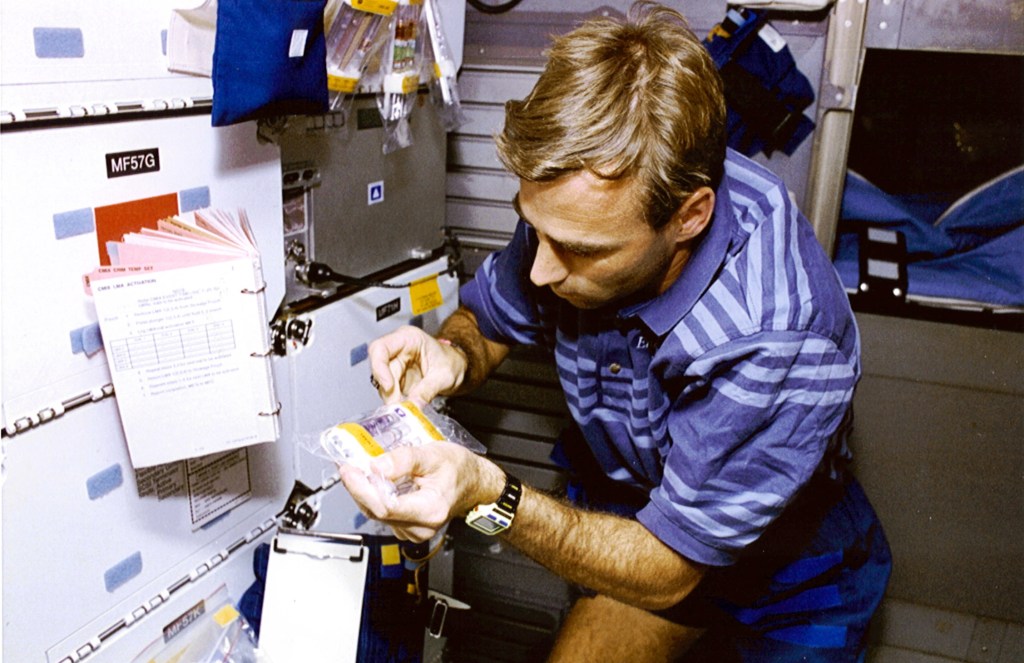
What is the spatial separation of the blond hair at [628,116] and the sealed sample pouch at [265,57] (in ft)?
1.45

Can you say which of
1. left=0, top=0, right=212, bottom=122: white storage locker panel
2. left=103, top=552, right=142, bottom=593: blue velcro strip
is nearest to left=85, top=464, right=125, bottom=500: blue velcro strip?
left=103, top=552, right=142, bottom=593: blue velcro strip

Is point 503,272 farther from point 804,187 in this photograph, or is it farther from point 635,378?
point 804,187

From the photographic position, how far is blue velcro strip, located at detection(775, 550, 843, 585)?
2.20 m

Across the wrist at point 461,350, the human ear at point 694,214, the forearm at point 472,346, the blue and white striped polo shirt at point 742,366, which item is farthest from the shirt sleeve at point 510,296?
the human ear at point 694,214

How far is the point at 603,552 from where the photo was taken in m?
1.82

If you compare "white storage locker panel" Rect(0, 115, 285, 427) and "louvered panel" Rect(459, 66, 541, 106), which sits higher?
"louvered panel" Rect(459, 66, 541, 106)

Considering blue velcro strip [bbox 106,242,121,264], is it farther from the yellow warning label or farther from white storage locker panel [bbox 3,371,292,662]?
the yellow warning label

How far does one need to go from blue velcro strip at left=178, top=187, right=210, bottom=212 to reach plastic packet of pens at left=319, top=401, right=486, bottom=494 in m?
0.53

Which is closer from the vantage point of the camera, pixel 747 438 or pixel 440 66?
pixel 747 438

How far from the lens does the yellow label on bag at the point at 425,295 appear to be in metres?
2.61

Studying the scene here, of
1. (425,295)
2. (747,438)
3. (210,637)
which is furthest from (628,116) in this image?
(210,637)

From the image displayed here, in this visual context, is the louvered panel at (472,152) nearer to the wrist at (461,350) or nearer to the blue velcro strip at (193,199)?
the wrist at (461,350)

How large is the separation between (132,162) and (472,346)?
1.10m

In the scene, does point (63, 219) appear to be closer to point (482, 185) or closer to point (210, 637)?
point (210, 637)
